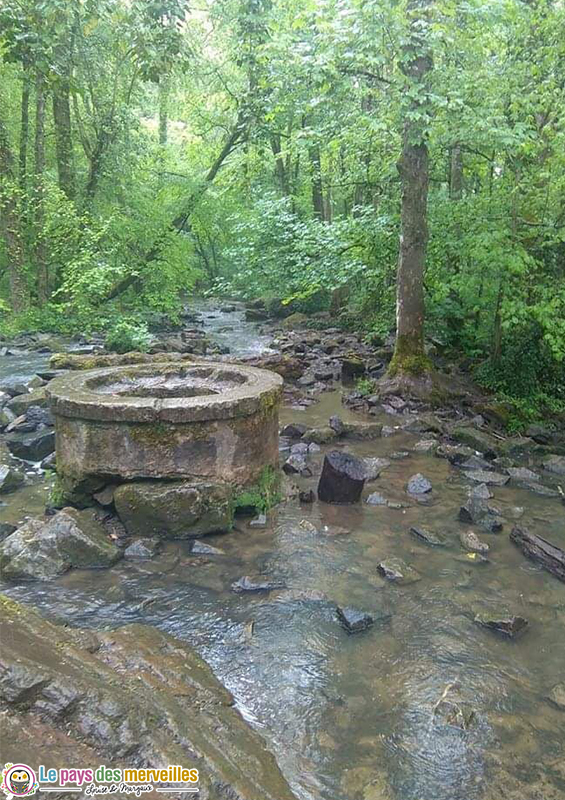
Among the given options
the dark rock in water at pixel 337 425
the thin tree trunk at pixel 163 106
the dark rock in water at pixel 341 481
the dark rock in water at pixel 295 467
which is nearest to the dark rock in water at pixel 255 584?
the dark rock in water at pixel 341 481

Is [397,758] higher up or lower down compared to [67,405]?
lower down

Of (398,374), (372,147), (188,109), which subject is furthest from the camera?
(188,109)

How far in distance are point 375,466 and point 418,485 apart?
0.80 meters

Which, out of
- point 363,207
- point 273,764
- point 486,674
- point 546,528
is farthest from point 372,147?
point 273,764

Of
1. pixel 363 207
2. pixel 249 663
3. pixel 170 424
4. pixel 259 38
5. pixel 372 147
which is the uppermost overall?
pixel 259 38

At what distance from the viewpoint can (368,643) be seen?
3852 mm

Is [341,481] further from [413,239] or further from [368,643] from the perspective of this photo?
[413,239]

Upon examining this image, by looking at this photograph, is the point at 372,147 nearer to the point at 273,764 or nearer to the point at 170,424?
the point at 170,424

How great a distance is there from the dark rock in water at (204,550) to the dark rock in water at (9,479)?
97.8 inches

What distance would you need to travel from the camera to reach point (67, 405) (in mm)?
5367

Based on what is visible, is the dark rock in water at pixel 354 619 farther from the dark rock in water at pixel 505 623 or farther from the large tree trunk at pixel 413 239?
the large tree trunk at pixel 413 239

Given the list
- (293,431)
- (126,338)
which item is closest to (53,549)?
(293,431)

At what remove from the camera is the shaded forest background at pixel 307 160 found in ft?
25.3

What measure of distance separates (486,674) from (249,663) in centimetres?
145
